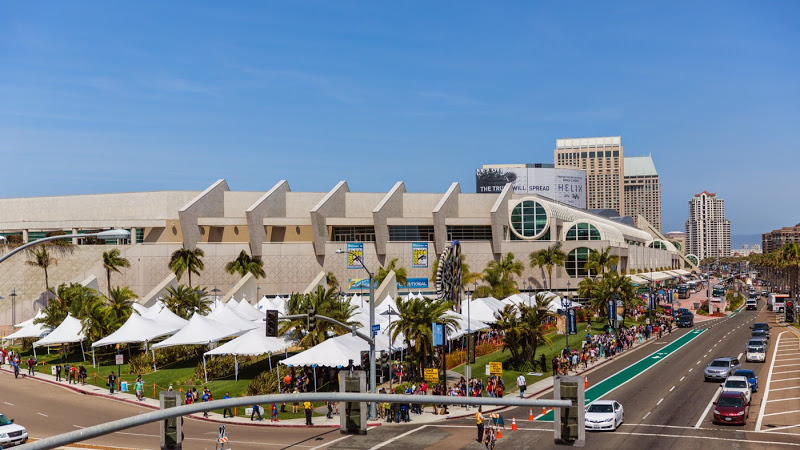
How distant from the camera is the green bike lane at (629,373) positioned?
44.1 meters

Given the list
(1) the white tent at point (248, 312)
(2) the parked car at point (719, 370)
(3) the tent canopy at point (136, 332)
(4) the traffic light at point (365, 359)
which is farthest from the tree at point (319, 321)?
(2) the parked car at point (719, 370)

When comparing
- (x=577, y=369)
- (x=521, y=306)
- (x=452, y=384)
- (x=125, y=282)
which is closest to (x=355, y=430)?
(x=452, y=384)

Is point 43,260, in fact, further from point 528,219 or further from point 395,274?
point 528,219

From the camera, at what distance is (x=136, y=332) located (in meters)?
57.5

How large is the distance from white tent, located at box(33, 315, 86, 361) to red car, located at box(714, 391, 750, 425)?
4776cm

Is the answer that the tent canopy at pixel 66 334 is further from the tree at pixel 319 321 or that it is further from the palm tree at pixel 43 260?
the tree at pixel 319 321

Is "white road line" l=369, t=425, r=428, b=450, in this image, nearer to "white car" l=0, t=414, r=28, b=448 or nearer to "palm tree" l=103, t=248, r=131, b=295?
"white car" l=0, t=414, r=28, b=448

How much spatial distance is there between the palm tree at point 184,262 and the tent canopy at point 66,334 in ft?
64.9

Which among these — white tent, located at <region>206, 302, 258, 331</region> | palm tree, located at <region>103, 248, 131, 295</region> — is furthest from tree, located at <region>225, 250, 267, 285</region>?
white tent, located at <region>206, 302, 258, 331</region>

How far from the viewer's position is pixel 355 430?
→ 13102 mm

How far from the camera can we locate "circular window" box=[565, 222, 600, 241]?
107 meters

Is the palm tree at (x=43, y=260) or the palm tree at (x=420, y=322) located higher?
the palm tree at (x=43, y=260)

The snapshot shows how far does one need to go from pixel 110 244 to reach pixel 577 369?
195 ft

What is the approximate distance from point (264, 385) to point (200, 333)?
10.4m
